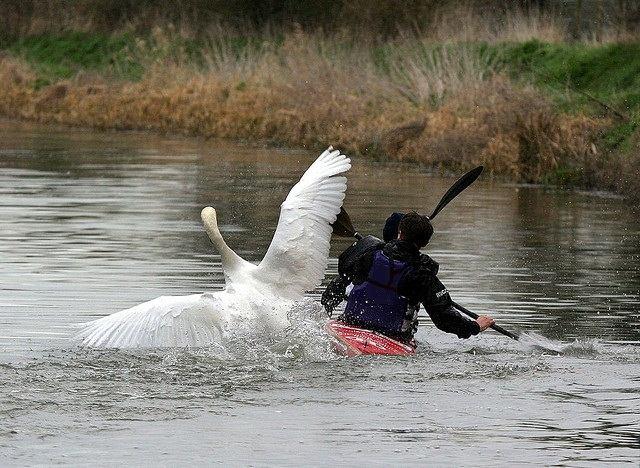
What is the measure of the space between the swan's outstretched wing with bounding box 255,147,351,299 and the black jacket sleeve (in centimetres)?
73

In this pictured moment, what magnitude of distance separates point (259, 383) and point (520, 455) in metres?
2.30

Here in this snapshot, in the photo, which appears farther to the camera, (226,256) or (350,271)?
(350,271)

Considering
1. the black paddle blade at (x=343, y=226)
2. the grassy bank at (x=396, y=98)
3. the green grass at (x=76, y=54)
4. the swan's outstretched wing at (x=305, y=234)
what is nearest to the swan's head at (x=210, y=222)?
the swan's outstretched wing at (x=305, y=234)

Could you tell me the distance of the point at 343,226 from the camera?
1263 centimetres

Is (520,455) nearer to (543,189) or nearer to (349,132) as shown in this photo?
(543,189)

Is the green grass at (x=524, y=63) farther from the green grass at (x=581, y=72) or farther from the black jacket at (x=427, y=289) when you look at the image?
the black jacket at (x=427, y=289)

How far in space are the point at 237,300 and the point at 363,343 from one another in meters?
0.83

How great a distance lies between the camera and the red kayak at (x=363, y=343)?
11.5 m

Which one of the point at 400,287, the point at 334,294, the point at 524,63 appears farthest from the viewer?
the point at 524,63

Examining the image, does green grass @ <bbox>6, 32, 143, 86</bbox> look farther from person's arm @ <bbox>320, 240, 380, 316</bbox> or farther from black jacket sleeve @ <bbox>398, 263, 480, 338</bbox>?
black jacket sleeve @ <bbox>398, 263, 480, 338</bbox>

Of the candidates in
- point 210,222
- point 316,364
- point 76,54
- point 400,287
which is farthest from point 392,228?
point 76,54

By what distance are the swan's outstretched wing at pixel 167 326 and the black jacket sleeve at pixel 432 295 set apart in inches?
46.0

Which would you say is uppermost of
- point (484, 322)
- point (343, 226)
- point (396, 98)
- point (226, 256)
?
point (396, 98)

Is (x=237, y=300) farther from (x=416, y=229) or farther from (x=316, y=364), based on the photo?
(x=416, y=229)
